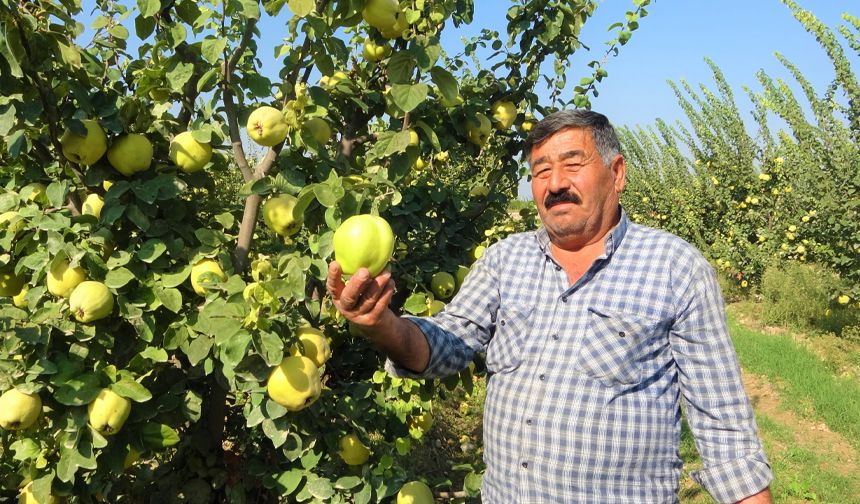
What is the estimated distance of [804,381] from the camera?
5836 mm

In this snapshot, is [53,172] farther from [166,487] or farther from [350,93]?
[166,487]

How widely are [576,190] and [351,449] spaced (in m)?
1.02

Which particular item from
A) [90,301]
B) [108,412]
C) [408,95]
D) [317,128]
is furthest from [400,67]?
[108,412]

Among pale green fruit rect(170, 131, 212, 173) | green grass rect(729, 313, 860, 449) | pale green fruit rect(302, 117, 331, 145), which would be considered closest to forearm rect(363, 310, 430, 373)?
pale green fruit rect(302, 117, 331, 145)

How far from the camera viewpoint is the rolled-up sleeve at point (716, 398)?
145 cm

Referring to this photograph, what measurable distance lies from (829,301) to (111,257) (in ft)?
27.7

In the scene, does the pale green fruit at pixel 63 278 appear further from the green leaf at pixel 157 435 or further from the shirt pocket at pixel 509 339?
the shirt pocket at pixel 509 339

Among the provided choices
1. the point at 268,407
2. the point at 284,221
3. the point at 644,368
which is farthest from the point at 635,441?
the point at 284,221

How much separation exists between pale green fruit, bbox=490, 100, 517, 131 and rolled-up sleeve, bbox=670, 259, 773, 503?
3.89 ft

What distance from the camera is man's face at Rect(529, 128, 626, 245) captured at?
1.64 metres

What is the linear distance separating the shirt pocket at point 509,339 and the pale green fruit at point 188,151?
92 cm

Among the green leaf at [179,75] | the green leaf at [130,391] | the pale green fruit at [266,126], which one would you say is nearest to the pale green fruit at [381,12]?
the pale green fruit at [266,126]

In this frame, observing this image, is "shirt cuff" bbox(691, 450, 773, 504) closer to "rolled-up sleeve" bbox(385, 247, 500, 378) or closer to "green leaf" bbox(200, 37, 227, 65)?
"rolled-up sleeve" bbox(385, 247, 500, 378)

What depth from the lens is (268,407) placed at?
1.55m
